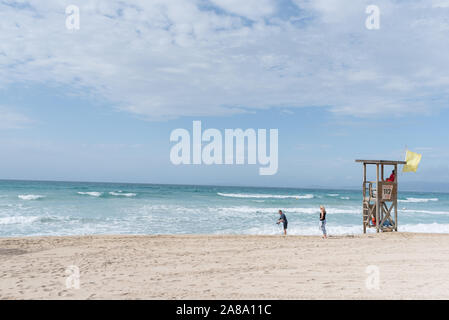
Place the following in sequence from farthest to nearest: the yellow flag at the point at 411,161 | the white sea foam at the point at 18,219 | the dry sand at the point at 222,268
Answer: the white sea foam at the point at 18,219 → the yellow flag at the point at 411,161 → the dry sand at the point at 222,268

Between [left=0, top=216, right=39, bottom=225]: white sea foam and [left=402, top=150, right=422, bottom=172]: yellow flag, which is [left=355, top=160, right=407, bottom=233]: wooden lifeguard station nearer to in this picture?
[left=402, top=150, right=422, bottom=172]: yellow flag

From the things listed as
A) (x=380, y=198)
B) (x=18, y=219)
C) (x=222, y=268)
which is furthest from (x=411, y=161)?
(x=18, y=219)

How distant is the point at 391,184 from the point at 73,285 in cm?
1585

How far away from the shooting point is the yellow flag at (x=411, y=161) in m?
17.0

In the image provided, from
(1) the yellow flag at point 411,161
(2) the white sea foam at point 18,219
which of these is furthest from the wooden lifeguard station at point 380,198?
(2) the white sea foam at point 18,219

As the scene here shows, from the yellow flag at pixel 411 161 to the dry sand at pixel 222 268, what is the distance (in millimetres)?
4400

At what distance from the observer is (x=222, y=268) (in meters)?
8.77

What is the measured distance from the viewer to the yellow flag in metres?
17.0

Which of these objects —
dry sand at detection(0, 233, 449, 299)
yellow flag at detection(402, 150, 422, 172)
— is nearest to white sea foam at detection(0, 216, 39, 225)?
dry sand at detection(0, 233, 449, 299)

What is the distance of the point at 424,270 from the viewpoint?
839 centimetres

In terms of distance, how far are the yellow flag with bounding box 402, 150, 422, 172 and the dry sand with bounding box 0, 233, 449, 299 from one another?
4.40 meters

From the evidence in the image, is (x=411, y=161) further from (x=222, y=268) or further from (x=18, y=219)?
(x=18, y=219)

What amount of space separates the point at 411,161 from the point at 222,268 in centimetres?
1313

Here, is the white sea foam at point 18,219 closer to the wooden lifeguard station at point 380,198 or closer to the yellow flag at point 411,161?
the wooden lifeguard station at point 380,198
